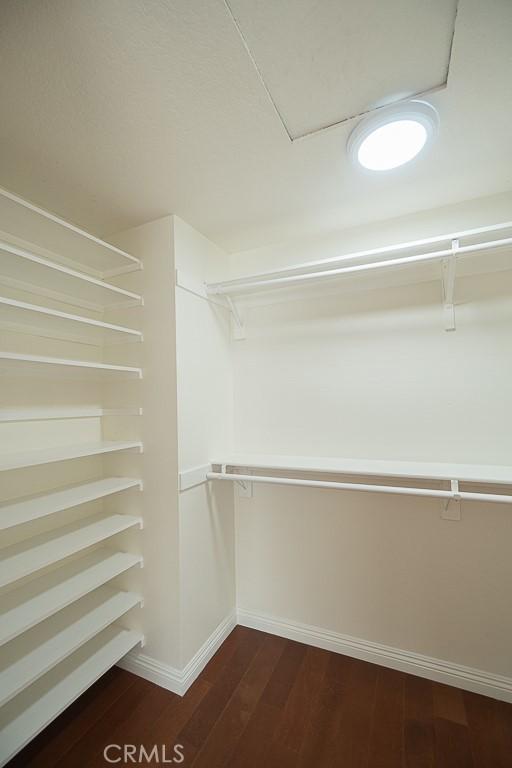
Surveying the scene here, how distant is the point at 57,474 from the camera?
1.61 metres

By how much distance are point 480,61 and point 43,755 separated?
2.91 metres

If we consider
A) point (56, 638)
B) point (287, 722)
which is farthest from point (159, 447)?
point (287, 722)

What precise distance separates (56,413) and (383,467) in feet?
4.85

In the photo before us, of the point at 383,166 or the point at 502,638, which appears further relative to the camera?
the point at 502,638

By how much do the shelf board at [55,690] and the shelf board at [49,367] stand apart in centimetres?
134

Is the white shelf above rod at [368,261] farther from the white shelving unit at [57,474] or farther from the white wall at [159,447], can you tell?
the white shelving unit at [57,474]

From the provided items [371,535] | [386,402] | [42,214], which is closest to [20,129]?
[42,214]

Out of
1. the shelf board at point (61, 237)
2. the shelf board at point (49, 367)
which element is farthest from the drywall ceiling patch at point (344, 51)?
the shelf board at point (49, 367)

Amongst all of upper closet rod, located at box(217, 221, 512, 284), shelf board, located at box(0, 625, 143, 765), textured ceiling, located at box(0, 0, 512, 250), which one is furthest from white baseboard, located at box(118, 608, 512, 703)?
textured ceiling, located at box(0, 0, 512, 250)

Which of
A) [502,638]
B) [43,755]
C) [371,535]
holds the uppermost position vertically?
[371,535]

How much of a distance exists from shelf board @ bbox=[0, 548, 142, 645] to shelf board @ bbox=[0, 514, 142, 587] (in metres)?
0.12

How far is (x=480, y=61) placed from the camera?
931 mm

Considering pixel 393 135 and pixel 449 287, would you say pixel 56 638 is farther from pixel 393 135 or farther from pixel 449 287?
pixel 393 135

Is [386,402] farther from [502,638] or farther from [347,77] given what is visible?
[347,77]
